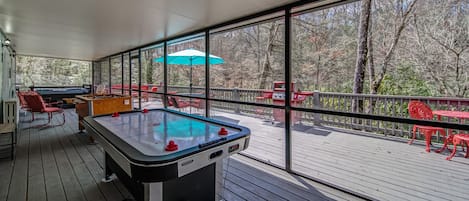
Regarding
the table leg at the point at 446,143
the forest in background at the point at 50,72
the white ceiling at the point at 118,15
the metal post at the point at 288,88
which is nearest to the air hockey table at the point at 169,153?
the metal post at the point at 288,88

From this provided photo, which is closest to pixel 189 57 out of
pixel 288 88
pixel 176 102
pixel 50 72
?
pixel 176 102

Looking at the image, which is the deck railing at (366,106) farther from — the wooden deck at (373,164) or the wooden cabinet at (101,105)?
the wooden cabinet at (101,105)

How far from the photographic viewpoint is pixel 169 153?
4.71 feet

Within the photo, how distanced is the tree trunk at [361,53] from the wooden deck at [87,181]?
109 inches

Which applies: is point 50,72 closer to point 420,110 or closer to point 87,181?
point 87,181

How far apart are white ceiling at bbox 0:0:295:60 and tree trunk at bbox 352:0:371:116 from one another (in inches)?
120

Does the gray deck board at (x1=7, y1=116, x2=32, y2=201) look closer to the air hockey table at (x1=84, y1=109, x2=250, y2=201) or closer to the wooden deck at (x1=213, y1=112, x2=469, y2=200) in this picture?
the air hockey table at (x1=84, y1=109, x2=250, y2=201)

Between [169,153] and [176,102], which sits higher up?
[176,102]

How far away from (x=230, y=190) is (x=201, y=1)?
2.22 m

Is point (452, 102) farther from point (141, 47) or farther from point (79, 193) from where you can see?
point (141, 47)

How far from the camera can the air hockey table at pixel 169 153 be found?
1.34 metres

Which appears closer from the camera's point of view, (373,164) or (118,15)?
(373,164)

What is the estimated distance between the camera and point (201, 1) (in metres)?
2.66

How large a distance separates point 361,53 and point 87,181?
18.4 feet
